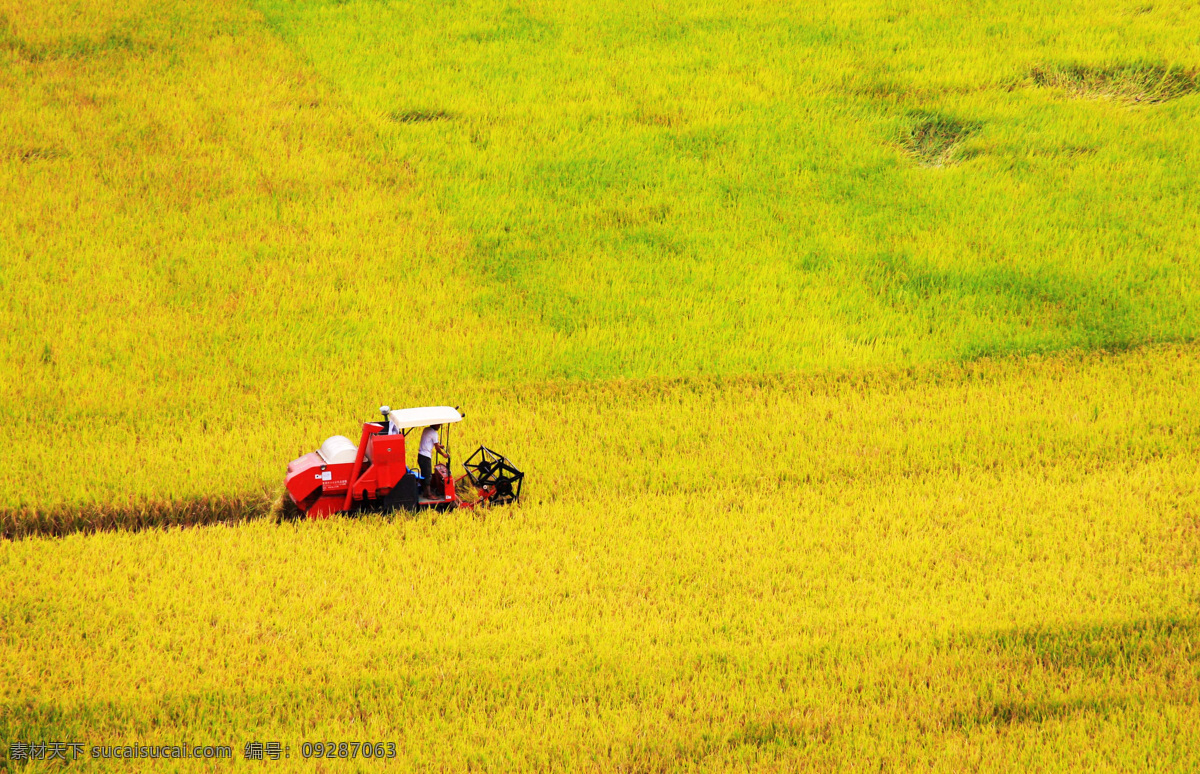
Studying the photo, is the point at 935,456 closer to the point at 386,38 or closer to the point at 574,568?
the point at 574,568

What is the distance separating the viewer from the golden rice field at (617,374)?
6344 mm

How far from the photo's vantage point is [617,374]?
10.8 m

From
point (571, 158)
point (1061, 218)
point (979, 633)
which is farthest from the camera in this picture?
point (571, 158)

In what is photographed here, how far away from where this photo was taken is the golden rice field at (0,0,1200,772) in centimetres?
634

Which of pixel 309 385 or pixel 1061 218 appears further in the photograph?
pixel 1061 218

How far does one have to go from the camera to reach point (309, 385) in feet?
33.9

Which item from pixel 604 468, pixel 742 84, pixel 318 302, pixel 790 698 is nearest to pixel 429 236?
pixel 318 302

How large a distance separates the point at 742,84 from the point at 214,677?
13.3 metres

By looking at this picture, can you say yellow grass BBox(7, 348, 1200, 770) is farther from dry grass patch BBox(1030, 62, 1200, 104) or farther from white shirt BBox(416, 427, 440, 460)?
dry grass patch BBox(1030, 62, 1200, 104)

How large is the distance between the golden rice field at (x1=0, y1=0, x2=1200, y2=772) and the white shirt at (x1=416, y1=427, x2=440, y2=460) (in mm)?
701

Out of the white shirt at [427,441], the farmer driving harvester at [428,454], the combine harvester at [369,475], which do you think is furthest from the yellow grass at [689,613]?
the white shirt at [427,441]

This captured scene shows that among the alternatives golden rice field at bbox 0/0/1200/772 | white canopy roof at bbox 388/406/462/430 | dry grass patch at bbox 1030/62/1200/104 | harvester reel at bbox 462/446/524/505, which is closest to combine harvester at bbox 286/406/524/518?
white canopy roof at bbox 388/406/462/430

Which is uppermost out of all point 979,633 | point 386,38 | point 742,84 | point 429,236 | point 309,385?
point 386,38

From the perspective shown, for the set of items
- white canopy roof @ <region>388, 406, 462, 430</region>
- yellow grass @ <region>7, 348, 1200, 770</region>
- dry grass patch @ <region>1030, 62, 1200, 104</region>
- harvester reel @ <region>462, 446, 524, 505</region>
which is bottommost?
yellow grass @ <region>7, 348, 1200, 770</region>
